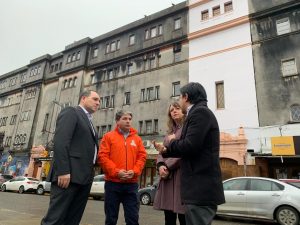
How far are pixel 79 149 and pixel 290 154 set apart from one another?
1614 centimetres

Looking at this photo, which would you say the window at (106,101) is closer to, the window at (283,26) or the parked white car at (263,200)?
the window at (283,26)

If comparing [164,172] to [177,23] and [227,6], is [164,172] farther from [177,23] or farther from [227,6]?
[177,23]

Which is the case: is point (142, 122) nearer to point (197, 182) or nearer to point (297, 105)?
point (297, 105)

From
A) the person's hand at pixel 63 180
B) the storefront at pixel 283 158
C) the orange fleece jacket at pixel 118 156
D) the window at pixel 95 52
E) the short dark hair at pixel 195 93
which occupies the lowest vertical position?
the person's hand at pixel 63 180

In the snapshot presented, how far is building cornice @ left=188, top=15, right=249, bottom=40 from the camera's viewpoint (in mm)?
21380

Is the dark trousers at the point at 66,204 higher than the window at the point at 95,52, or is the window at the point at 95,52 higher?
the window at the point at 95,52

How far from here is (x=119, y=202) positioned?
4121mm

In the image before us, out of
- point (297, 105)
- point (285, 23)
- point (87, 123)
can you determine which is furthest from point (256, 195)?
point (285, 23)

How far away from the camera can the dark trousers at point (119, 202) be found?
13.2ft

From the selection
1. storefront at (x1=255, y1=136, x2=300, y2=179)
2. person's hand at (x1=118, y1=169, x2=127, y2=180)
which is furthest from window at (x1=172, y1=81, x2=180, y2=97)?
person's hand at (x1=118, y1=169, x2=127, y2=180)

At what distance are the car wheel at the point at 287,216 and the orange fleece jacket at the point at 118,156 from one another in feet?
19.9

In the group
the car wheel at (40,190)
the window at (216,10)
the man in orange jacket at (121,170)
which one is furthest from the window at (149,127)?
the man in orange jacket at (121,170)

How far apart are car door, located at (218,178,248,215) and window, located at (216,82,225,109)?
1155cm

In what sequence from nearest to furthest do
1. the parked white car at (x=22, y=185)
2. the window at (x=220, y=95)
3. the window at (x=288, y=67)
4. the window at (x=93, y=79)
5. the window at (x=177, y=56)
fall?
the window at (x=288, y=67) → the window at (x=220, y=95) → the parked white car at (x=22, y=185) → the window at (x=177, y=56) → the window at (x=93, y=79)
